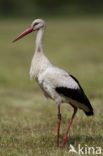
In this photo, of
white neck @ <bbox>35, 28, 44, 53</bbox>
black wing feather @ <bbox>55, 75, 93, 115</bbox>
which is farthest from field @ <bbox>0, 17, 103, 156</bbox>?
white neck @ <bbox>35, 28, 44, 53</bbox>

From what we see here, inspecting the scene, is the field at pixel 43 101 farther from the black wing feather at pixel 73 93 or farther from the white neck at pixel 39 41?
the white neck at pixel 39 41

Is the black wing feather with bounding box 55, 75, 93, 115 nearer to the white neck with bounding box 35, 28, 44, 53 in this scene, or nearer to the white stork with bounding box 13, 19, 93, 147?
the white stork with bounding box 13, 19, 93, 147

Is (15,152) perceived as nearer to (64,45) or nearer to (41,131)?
(41,131)

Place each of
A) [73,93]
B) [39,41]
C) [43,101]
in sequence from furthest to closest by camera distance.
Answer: [43,101], [39,41], [73,93]

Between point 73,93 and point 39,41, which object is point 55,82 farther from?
point 39,41

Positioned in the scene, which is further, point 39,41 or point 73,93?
point 39,41

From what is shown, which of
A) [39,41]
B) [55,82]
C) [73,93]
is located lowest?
[73,93]

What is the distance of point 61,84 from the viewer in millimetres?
6863

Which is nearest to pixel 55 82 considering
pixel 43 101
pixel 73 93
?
pixel 73 93

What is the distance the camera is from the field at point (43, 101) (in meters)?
7.06

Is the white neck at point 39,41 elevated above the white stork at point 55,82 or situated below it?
above

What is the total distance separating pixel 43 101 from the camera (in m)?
12.1

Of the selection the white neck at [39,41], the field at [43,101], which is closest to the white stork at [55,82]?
the white neck at [39,41]

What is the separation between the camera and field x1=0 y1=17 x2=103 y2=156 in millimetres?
7062
